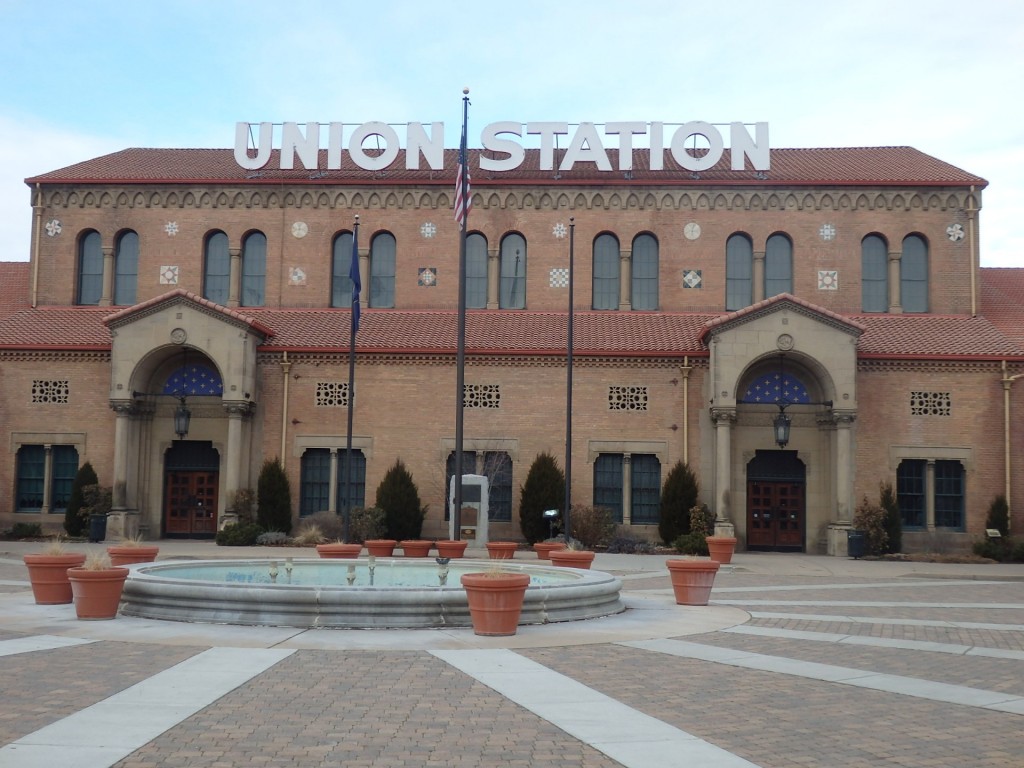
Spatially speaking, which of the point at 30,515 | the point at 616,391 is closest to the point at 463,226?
the point at 616,391

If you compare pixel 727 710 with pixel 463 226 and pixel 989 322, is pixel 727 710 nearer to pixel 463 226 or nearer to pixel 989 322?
pixel 463 226

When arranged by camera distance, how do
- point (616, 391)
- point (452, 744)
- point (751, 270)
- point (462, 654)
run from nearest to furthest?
point (452, 744) < point (462, 654) < point (616, 391) < point (751, 270)

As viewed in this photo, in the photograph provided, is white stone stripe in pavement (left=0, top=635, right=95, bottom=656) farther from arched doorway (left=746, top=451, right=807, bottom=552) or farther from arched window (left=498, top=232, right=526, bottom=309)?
arched window (left=498, top=232, right=526, bottom=309)

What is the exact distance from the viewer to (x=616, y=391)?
36156 millimetres

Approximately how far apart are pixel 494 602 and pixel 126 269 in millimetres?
31604

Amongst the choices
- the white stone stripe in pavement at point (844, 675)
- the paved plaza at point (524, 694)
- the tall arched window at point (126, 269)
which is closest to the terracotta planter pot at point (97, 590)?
the paved plaza at point (524, 694)

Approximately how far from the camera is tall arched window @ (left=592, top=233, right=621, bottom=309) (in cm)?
3972

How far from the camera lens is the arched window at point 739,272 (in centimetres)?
3941

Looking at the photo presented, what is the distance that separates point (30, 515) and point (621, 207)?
24005 millimetres

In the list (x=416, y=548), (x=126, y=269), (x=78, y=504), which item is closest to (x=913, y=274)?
(x=416, y=548)

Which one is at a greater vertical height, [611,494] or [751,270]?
[751,270]

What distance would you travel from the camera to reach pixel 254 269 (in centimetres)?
4069

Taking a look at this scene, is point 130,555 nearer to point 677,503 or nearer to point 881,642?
point 881,642

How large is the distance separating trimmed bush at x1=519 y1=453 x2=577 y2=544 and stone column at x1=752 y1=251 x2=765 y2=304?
10.5 metres
